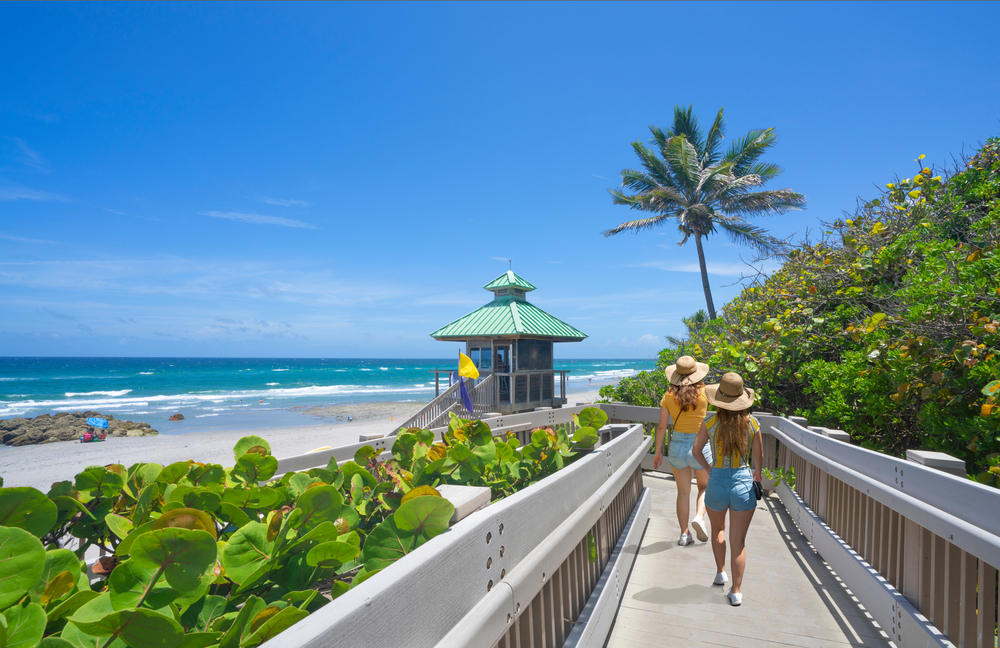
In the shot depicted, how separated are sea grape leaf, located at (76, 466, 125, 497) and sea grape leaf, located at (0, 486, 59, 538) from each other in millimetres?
414

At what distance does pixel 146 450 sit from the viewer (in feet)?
67.1

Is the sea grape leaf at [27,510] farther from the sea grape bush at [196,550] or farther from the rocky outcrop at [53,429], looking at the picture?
the rocky outcrop at [53,429]

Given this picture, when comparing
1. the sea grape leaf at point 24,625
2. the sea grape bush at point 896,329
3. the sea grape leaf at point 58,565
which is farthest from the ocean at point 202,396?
the sea grape leaf at point 24,625

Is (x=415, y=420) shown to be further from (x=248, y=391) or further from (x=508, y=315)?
(x=248, y=391)

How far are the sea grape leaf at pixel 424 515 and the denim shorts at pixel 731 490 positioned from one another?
2.82 metres

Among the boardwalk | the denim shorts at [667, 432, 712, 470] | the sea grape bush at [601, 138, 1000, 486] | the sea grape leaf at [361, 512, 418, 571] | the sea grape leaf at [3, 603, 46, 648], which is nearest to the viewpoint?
the sea grape leaf at [3, 603, 46, 648]

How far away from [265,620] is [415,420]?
11.9m

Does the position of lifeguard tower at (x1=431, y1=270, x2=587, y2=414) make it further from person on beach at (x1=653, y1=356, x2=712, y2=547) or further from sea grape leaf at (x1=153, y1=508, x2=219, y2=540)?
sea grape leaf at (x1=153, y1=508, x2=219, y2=540)

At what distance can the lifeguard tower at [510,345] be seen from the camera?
15.6 metres

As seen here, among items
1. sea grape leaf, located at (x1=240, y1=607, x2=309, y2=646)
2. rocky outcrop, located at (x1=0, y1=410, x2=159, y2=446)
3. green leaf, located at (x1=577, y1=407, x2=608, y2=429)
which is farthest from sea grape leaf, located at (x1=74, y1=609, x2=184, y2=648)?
rocky outcrop, located at (x1=0, y1=410, x2=159, y2=446)

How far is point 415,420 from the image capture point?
12531mm

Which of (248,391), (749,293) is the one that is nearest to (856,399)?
(749,293)

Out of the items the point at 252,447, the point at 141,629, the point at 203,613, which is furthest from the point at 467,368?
the point at 141,629

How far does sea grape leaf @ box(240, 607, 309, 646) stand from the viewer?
0.85m
